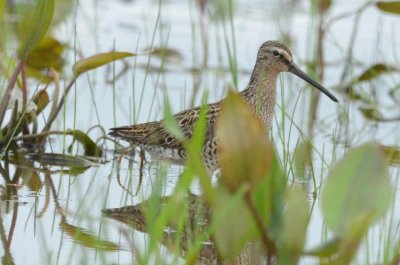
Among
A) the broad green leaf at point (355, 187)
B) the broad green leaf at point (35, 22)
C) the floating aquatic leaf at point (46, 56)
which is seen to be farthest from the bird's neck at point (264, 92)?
the broad green leaf at point (355, 187)

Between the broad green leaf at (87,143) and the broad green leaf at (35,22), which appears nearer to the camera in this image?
the broad green leaf at (35,22)

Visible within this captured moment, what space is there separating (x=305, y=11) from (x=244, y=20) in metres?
0.54

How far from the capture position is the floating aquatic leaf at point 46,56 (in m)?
7.79

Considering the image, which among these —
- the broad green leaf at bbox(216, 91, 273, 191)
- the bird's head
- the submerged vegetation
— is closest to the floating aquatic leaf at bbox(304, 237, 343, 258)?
the submerged vegetation

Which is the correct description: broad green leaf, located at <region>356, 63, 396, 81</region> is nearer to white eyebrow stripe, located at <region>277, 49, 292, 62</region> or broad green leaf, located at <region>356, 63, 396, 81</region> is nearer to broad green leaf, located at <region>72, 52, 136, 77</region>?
white eyebrow stripe, located at <region>277, 49, 292, 62</region>

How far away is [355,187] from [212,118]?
301cm

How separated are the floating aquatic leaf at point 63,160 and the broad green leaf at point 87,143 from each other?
4.8 inches

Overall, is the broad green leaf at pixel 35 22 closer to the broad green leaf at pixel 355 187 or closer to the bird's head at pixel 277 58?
the bird's head at pixel 277 58

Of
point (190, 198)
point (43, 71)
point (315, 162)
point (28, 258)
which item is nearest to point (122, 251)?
point (28, 258)

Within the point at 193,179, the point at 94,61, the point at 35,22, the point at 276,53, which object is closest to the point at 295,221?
the point at 193,179

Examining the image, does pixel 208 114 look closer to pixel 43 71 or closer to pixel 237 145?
pixel 43 71

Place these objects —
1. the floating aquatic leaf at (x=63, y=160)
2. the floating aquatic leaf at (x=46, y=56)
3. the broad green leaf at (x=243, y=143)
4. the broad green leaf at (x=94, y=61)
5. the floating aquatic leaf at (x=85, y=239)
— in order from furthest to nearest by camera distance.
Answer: the floating aquatic leaf at (x=46, y=56) < the floating aquatic leaf at (x=63, y=160) < the broad green leaf at (x=94, y=61) < the floating aquatic leaf at (x=85, y=239) < the broad green leaf at (x=243, y=143)

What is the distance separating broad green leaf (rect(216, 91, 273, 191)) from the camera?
3314 millimetres

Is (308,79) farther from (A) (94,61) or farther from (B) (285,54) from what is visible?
(A) (94,61)
